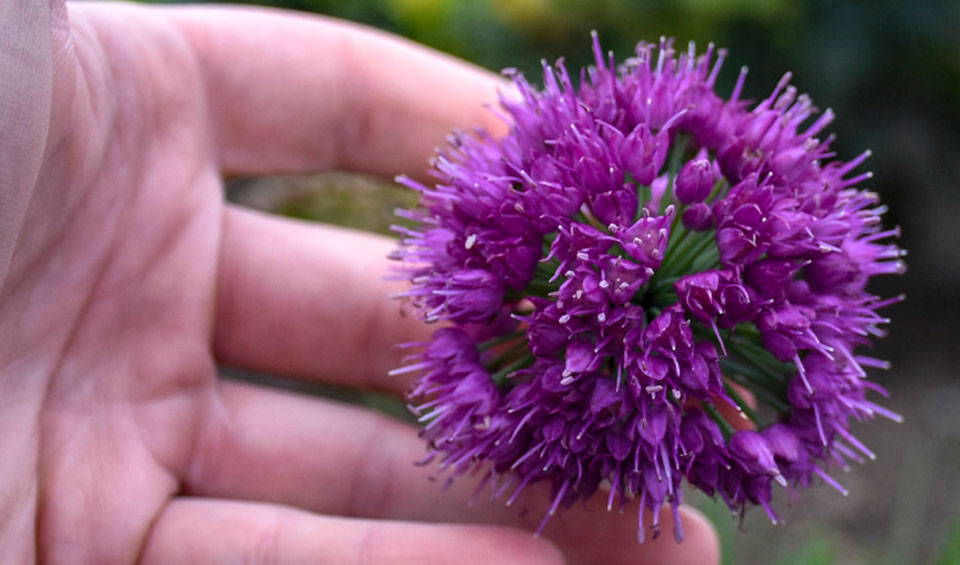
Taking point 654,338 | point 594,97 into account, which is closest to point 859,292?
point 654,338

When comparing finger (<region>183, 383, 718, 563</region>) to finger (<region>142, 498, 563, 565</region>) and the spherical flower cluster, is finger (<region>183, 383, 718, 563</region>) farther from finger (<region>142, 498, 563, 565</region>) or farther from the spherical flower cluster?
the spherical flower cluster

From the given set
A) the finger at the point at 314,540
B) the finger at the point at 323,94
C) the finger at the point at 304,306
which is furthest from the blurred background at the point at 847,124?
the finger at the point at 314,540

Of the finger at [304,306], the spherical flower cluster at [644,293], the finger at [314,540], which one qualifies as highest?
the spherical flower cluster at [644,293]

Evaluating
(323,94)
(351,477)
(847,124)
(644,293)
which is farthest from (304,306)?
(847,124)

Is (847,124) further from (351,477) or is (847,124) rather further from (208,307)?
(208,307)

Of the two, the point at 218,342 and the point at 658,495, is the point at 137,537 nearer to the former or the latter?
the point at 218,342

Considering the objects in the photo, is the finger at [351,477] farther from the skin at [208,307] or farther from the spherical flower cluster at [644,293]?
the spherical flower cluster at [644,293]
